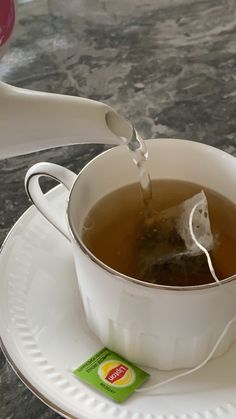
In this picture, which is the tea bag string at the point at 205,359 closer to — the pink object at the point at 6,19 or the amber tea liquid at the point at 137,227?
the amber tea liquid at the point at 137,227

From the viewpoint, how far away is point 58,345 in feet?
2.23

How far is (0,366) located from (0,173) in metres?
0.29

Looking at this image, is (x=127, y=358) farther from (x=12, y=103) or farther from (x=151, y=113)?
(x=151, y=113)

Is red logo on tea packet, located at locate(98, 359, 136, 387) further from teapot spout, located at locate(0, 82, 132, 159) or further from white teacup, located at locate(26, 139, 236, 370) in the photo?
teapot spout, located at locate(0, 82, 132, 159)

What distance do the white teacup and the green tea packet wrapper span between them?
1 centimetres

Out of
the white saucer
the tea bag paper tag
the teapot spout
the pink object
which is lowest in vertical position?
the white saucer

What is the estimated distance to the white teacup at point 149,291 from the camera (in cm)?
59

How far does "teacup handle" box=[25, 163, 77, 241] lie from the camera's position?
0.68 metres

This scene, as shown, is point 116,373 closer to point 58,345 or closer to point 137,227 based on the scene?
point 58,345

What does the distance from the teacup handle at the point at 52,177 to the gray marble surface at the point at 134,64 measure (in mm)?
130

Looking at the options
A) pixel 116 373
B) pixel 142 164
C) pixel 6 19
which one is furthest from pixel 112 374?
pixel 6 19

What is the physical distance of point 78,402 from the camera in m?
0.63

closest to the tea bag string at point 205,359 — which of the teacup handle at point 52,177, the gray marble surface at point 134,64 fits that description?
the teacup handle at point 52,177

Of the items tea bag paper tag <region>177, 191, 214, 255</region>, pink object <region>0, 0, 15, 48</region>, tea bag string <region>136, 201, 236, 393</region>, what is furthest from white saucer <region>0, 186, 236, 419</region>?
pink object <region>0, 0, 15, 48</region>
